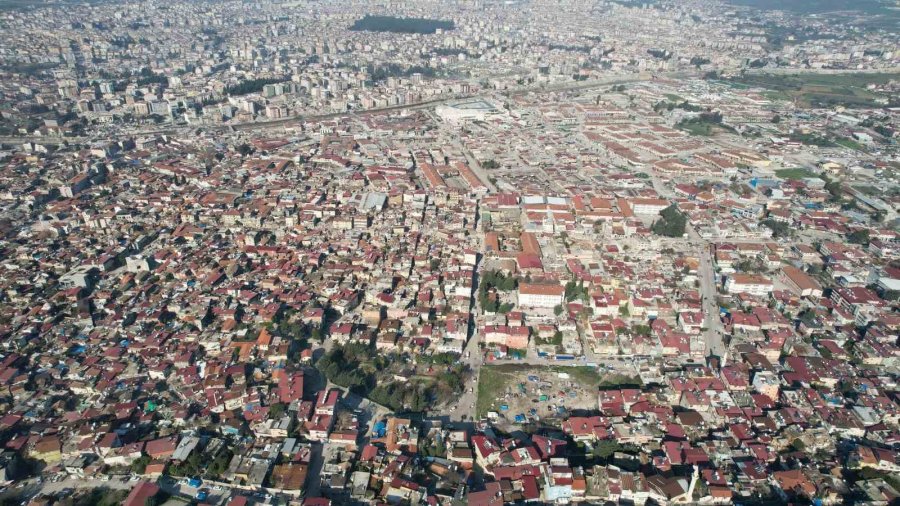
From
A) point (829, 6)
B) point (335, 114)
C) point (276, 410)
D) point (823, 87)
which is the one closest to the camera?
point (276, 410)

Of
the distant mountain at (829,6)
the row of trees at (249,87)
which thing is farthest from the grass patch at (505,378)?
the distant mountain at (829,6)

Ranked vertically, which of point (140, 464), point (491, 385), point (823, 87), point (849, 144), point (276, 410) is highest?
point (823, 87)

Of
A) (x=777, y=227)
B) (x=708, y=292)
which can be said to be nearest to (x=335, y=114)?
(x=777, y=227)

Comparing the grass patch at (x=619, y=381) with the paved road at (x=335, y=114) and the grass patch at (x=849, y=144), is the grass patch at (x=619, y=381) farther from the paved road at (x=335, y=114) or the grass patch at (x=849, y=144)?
the paved road at (x=335, y=114)

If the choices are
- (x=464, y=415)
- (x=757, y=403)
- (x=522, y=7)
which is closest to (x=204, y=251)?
(x=464, y=415)

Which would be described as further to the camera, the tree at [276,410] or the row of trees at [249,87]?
the row of trees at [249,87]

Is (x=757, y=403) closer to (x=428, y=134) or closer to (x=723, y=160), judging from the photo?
(x=723, y=160)

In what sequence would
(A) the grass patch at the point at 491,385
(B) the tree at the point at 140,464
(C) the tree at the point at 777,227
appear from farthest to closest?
(C) the tree at the point at 777,227
(A) the grass patch at the point at 491,385
(B) the tree at the point at 140,464

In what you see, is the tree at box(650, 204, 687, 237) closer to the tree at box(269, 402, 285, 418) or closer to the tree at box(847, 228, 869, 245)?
the tree at box(847, 228, 869, 245)

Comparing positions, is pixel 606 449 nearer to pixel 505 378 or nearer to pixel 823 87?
pixel 505 378
